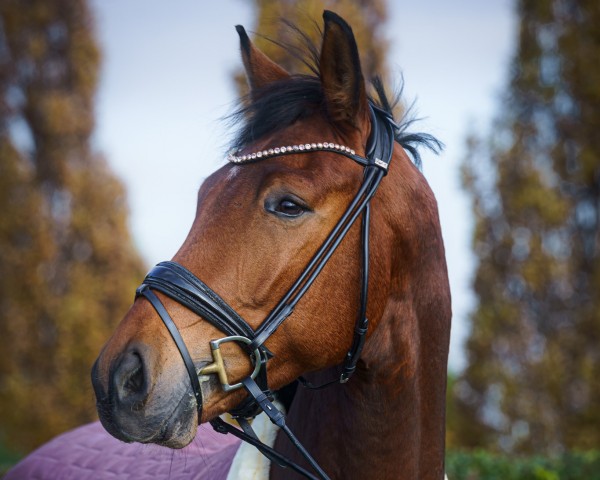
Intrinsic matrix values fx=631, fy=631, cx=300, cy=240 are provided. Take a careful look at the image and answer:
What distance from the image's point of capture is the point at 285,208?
6.66 ft

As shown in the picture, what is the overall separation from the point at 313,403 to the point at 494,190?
7.35m

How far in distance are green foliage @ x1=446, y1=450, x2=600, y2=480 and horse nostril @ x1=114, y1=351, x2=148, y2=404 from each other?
4.04 metres

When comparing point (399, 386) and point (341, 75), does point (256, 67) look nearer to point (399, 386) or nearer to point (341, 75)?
point (341, 75)

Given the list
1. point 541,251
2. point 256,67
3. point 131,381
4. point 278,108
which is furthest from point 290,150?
point 541,251

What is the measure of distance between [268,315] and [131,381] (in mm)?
454

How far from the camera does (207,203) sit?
2102 millimetres

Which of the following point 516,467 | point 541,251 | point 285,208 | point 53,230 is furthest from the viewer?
point 53,230

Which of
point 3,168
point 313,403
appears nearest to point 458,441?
point 313,403

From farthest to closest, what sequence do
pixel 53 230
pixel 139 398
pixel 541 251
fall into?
1. pixel 53 230
2. pixel 541 251
3. pixel 139 398

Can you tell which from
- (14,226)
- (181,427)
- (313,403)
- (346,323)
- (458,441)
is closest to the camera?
(181,427)

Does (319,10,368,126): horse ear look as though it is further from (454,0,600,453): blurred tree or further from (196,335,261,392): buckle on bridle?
(454,0,600,453): blurred tree

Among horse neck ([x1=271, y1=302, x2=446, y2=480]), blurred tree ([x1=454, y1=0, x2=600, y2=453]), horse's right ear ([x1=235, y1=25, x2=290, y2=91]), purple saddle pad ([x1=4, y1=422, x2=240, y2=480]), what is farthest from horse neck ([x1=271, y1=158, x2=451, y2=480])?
blurred tree ([x1=454, y1=0, x2=600, y2=453])

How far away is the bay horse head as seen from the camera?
1.84m

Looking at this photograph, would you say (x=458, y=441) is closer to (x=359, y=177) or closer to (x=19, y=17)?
(x=359, y=177)
